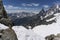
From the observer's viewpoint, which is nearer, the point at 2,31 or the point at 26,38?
the point at 2,31

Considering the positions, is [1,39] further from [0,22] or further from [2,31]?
[0,22]

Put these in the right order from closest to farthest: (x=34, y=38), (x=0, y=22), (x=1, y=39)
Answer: (x=1, y=39) < (x=0, y=22) < (x=34, y=38)

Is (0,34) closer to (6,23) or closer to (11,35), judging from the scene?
(11,35)

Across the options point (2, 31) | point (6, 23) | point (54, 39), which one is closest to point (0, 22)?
point (6, 23)

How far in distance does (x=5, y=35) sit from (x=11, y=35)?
50cm

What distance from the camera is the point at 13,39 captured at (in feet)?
51.8

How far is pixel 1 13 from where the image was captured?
20.2m

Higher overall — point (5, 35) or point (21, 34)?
point (5, 35)

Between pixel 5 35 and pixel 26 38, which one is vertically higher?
pixel 5 35

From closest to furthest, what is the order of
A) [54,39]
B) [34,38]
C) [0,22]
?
1. [0,22]
2. [54,39]
3. [34,38]

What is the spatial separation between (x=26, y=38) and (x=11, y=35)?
39.8 feet

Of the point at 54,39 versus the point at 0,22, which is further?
the point at 54,39

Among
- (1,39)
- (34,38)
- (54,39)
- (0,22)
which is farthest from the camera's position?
(34,38)

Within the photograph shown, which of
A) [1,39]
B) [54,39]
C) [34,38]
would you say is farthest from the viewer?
[34,38]
